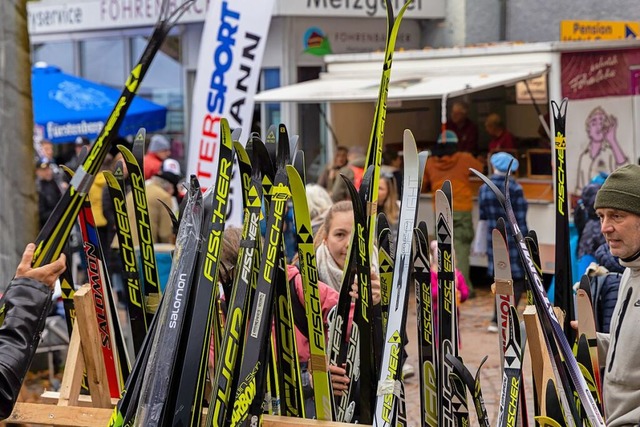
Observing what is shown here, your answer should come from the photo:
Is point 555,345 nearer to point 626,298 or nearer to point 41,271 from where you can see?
point 626,298

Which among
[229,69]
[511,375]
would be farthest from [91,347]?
[229,69]

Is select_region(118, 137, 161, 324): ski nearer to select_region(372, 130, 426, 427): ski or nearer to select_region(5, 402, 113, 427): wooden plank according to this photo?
select_region(5, 402, 113, 427): wooden plank

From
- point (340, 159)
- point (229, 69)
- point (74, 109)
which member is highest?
point (229, 69)

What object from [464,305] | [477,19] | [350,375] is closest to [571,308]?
[350,375]

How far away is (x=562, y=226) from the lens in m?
3.62

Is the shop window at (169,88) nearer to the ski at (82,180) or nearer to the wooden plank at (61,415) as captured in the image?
the ski at (82,180)

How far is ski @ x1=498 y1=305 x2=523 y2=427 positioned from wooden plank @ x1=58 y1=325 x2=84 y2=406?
142 centimetres

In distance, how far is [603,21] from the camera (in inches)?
543

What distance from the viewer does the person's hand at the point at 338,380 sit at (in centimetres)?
366

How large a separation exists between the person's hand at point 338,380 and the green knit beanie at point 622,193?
1023mm

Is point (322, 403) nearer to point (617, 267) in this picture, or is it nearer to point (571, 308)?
point (571, 308)

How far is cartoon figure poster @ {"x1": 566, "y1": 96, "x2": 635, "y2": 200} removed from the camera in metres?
10.5

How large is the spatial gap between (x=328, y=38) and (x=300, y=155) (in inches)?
448

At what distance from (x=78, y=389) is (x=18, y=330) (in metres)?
0.67
